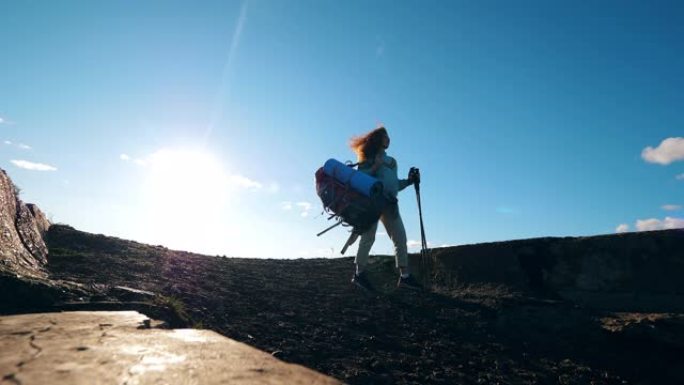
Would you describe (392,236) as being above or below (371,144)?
below

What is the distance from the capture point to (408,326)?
515cm

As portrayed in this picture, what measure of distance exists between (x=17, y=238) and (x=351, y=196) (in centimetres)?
405

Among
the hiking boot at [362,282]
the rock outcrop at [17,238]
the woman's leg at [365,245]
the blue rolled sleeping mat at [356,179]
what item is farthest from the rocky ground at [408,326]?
the blue rolled sleeping mat at [356,179]

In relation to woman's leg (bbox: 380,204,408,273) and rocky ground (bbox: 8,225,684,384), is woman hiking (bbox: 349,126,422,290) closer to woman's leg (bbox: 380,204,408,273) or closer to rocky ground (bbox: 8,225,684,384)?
woman's leg (bbox: 380,204,408,273)

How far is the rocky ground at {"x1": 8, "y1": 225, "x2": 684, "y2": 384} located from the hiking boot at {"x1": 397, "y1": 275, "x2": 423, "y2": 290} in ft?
0.84

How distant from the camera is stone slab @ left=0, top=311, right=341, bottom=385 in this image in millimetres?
1761

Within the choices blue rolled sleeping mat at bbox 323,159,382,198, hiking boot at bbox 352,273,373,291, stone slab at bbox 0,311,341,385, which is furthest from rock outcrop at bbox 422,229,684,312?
stone slab at bbox 0,311,341,385

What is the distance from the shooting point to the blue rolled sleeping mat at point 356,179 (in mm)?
6969

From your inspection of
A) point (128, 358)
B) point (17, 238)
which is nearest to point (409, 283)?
point (17, 238)

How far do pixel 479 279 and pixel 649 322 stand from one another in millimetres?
2495

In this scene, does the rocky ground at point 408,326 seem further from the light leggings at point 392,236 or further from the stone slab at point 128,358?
the stone slab at point 128,358

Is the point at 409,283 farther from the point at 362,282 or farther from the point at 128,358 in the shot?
the point at 128,358

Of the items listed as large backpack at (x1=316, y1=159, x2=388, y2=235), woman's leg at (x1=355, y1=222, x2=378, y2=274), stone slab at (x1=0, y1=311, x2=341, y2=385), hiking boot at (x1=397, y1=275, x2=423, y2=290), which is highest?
large backpack at (x1=316, y1=159, x2=388, y2=235)

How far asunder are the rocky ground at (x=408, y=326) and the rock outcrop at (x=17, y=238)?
26 centimetres
